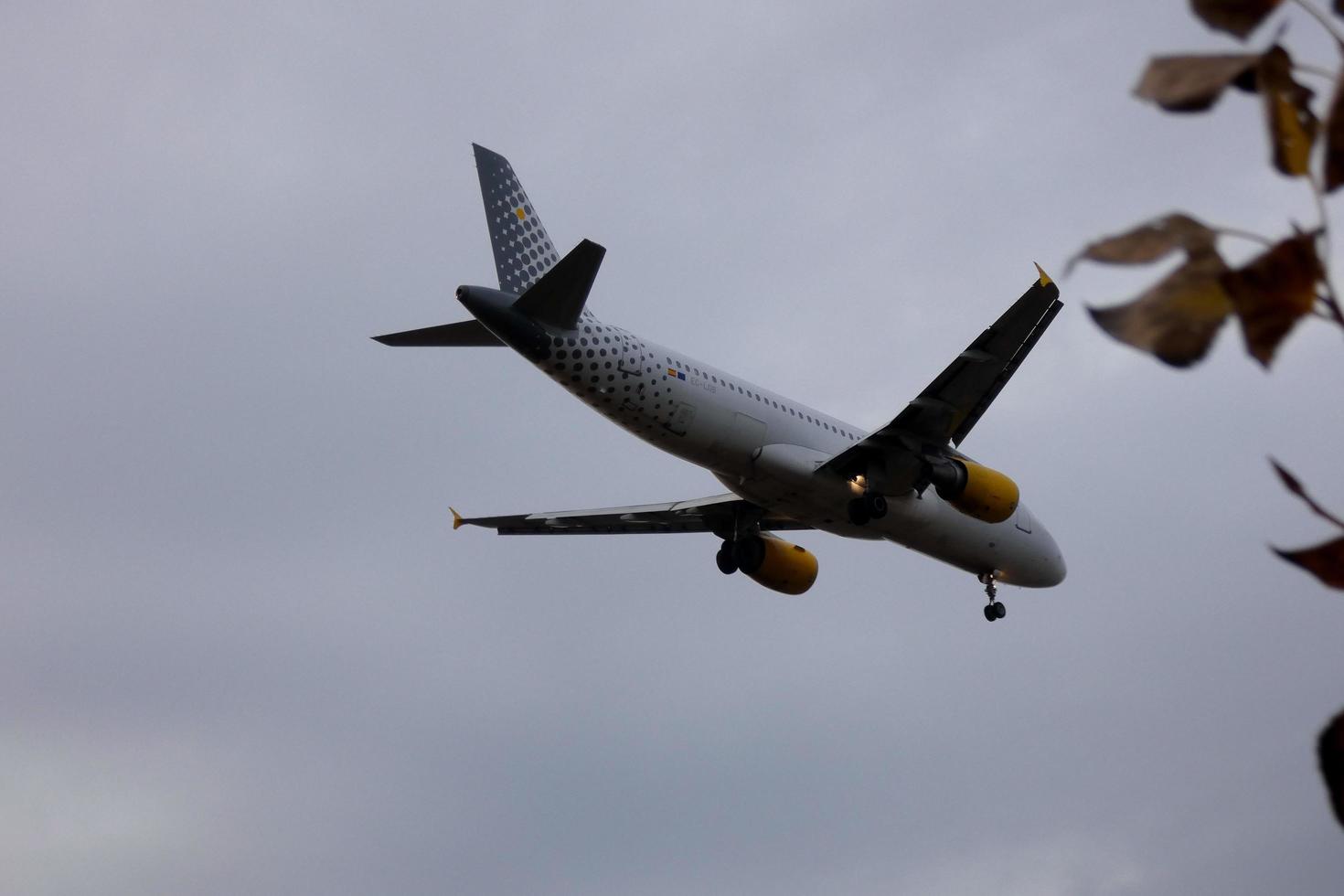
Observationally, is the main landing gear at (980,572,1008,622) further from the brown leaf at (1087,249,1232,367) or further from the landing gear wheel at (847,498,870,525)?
the brown leaf at (1087,249,1232,367)

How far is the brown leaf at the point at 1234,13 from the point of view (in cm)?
152

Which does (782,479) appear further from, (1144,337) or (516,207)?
(1144,337)

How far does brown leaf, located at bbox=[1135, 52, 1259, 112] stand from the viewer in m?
1.55

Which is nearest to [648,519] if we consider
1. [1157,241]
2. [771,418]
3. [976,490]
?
[771,418]

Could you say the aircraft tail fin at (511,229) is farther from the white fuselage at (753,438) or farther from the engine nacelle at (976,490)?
the engine nacelle at (976,490)

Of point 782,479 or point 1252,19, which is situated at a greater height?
point 782,479

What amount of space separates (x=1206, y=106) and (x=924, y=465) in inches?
997

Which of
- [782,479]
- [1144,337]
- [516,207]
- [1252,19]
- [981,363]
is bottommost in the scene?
[1144,337]

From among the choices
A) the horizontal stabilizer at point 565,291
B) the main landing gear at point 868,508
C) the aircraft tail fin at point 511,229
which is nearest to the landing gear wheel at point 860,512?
the main landing gear at point 868,508

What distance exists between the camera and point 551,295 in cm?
2397

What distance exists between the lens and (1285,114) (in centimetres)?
158

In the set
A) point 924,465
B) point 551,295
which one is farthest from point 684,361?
point 924,465

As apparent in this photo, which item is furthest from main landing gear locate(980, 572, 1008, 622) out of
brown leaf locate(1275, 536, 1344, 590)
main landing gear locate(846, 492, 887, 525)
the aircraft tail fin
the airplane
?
brown leaf locate(1275, 536, 1344, 590)

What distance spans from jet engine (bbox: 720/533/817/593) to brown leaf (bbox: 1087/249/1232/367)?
29923mm
